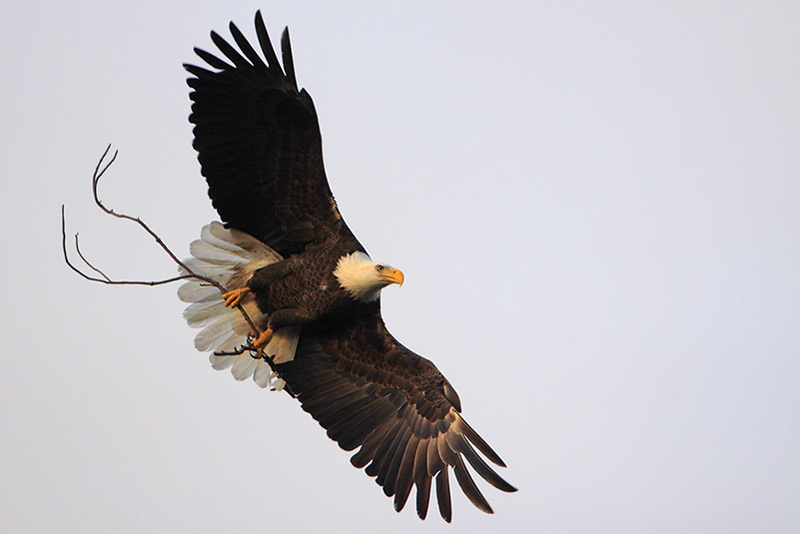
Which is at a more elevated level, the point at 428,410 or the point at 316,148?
the point at 316,148

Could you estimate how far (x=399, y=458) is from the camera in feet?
20.3

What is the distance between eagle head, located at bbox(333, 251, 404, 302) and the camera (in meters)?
5.72

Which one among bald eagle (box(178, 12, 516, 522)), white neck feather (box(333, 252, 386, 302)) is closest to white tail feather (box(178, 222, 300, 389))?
bald eagle (box(178, 12, 516, 522))

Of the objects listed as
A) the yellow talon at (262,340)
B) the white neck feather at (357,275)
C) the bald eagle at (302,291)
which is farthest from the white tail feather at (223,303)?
the white neck feather at (357,275)

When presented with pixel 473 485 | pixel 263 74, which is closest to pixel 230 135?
pixel 263 74

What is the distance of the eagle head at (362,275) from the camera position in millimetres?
5723

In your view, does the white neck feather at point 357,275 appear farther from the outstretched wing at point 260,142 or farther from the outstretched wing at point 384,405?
the outstretched wing at point 384,405

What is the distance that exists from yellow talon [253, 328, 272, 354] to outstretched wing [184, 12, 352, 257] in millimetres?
677

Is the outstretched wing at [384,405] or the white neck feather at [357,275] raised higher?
the white neck feather at [357,275]

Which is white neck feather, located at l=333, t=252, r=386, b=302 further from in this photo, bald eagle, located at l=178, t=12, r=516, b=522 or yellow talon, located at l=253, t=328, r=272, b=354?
yellow talon, located at l=253, t=328, r=272, b=354

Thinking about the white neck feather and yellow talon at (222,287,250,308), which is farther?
yellow talon at (222,287,250,308)

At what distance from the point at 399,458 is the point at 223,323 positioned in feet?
5.45

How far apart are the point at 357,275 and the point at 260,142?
42.9 inches

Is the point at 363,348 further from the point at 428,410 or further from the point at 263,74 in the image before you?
the point at 263,74
